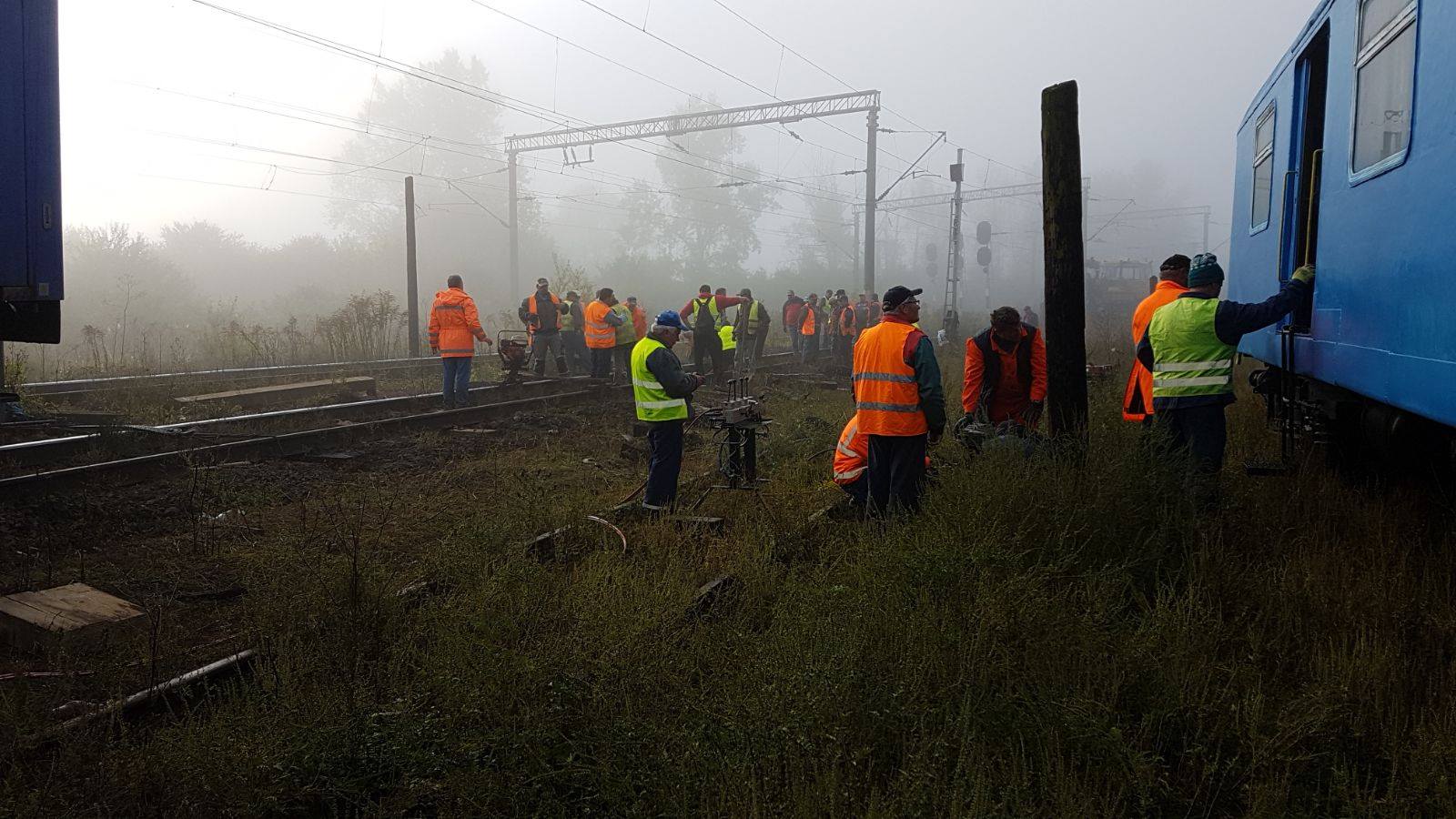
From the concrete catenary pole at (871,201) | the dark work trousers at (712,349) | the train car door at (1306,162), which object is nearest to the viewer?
the train car door at (1306,162)

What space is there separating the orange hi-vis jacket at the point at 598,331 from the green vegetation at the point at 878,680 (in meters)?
10.2

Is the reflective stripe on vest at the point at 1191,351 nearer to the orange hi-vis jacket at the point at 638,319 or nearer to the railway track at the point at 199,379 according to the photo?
the orange hi-vis jacket at the point at 638,319

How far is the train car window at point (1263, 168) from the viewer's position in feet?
24.2

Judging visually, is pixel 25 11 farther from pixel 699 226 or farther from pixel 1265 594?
pixel 699 226

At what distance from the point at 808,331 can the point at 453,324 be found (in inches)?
406

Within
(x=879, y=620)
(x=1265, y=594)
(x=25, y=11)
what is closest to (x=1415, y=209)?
(x=1265, y=594)

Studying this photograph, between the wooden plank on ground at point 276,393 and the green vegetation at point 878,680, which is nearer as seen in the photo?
the green vegetation at point 878,680

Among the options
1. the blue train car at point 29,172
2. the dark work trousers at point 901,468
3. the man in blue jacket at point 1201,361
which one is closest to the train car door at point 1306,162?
the man in blue jacket at point 1201,361

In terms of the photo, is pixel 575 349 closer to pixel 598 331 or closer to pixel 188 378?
pixel 598 331

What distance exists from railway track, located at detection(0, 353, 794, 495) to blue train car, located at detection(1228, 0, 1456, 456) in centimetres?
836

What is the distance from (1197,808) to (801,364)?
61.4 feet

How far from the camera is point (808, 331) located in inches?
827

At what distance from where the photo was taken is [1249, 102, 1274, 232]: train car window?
739 cm

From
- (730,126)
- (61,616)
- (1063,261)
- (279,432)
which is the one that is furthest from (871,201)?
(61,616)
